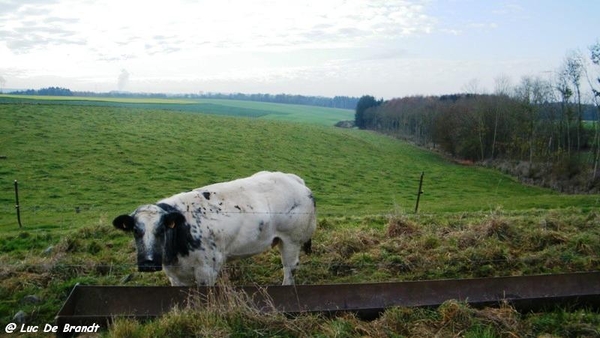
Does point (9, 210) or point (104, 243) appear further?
point (9, 210)

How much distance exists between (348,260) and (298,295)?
290 centimetres

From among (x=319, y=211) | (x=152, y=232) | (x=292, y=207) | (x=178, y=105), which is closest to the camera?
(x=152, y=232)

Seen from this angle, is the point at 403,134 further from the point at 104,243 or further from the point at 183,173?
the point at 104,243

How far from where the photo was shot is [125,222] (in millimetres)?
6629

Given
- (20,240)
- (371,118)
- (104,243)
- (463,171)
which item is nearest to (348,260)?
(104,243)

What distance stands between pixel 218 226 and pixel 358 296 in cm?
230

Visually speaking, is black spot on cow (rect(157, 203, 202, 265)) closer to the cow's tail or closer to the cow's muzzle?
the cow's muzzle

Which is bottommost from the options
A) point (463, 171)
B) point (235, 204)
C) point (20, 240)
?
point (463, 171)

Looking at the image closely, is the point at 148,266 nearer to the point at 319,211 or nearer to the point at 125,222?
the point at 125,222

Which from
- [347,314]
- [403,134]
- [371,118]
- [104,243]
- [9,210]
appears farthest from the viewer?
[371,118]

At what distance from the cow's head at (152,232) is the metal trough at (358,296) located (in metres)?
0.38

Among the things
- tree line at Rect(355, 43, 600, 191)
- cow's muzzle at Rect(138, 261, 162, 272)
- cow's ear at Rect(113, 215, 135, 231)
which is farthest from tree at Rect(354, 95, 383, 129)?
cow's muzzle at Rect(138, 261, 162, 272)

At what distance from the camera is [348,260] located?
9383 millimetres

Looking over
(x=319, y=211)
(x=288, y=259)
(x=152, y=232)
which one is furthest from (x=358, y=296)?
(x=319, y=211)
